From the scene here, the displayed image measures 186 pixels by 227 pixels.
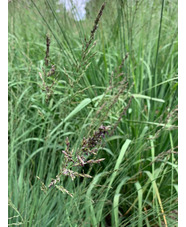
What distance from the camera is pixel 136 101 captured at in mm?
1515

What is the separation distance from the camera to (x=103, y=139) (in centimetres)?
126

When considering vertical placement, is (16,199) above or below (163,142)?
below

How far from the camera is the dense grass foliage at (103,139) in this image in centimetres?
104

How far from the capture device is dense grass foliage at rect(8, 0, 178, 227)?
1040 mm
